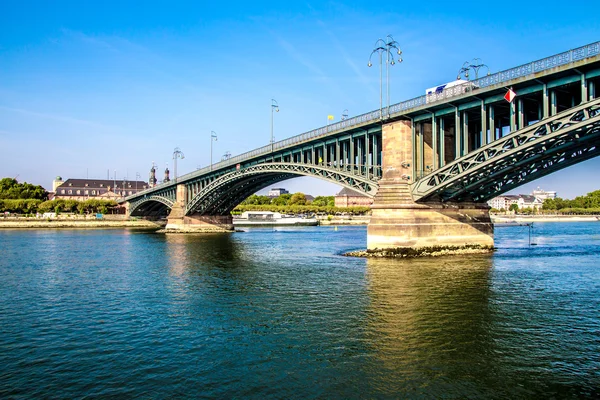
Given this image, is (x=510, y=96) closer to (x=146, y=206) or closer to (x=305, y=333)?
(x=305, y=333)

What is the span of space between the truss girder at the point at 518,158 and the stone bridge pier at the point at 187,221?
62.1 metres

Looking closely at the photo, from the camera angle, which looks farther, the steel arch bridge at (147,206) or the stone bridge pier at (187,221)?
the steel arch bridge at (147,206)

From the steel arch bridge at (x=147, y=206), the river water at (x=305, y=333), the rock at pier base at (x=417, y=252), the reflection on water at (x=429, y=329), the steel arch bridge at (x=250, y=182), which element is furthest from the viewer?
the steel arch bridge at (x=147, y=206)

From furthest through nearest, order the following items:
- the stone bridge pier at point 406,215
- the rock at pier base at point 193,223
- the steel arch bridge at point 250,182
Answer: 1. the rock at pier base at point 193,223
2. the steel arch bridge at point 250,182
3. the stone bridge pier at point 406,215

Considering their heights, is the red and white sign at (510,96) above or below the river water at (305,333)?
above

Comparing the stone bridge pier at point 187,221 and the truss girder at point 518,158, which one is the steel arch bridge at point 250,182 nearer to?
the stone bridge pier at point 187,221

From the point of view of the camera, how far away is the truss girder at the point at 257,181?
166 feet

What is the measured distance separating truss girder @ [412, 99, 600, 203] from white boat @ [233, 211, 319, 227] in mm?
90975

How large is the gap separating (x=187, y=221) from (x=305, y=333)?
80.6 meters

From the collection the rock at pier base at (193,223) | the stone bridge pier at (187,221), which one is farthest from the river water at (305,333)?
the stone bridge pier at (187,221)

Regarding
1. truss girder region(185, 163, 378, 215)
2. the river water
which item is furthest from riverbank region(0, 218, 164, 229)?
the river water

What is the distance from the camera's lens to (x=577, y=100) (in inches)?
1403

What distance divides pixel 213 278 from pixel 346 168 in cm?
2469

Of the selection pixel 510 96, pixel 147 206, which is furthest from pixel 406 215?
pixel 147 206
